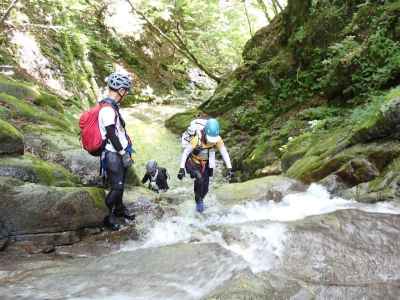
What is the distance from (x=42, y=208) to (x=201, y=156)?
9.79 feet

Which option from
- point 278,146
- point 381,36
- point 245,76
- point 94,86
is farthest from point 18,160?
point 94,86

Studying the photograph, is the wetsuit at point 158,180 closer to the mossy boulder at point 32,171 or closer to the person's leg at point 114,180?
the mossy boulder at point 32,171

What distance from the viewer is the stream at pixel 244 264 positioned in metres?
3.86

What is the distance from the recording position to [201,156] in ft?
24.1

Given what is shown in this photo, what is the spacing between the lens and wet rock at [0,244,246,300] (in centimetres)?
391

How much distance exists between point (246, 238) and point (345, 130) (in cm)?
485

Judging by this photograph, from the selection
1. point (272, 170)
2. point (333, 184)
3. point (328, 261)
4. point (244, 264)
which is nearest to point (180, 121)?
point (272, 170)

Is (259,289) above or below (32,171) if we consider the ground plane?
below

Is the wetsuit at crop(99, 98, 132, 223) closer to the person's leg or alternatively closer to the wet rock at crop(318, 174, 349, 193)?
the person's leg

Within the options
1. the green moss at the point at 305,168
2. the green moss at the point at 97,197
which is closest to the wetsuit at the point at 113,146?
the green moss at the point at 97,197

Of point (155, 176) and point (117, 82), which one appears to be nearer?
point (117, 82)

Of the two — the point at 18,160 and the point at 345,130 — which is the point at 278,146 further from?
the point at 18,160

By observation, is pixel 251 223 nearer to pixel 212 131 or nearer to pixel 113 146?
pixel 212 131

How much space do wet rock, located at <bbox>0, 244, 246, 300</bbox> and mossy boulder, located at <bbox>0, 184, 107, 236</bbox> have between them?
848 millimetres
